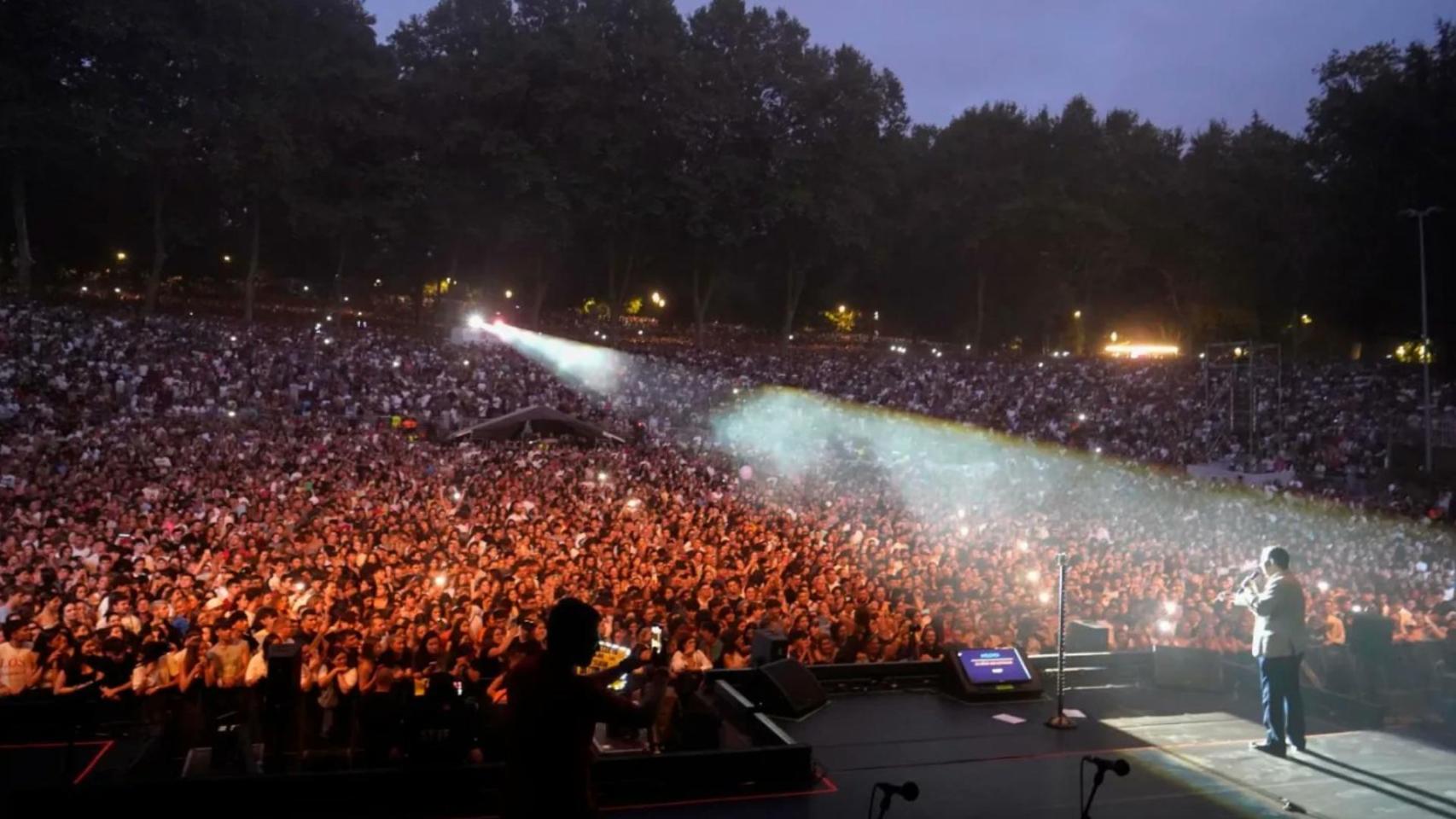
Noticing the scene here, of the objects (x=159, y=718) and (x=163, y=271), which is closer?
(x=159, y=718)

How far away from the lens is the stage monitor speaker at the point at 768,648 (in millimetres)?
6836

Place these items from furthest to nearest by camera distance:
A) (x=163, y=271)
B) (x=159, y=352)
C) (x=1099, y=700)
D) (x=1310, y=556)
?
(x=163, y=271) < (x=159, y=352) < (x=1310, y=556) < (x=1099, y=700)

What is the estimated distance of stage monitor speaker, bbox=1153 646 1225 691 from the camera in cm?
736

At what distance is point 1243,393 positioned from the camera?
979 inches

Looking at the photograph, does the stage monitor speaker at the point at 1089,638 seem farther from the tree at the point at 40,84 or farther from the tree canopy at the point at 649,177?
the tree at the point at 40,84

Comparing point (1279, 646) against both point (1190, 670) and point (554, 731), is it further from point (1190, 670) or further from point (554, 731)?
point (554, 731)

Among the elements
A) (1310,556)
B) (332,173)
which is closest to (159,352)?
(332,173)

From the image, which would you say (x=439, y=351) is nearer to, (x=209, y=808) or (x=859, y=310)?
(x=209, y=808)

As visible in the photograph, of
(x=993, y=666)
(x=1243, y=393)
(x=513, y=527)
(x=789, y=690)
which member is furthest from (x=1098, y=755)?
(x=1243, y=393)

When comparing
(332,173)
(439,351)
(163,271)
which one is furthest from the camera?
(163,271)

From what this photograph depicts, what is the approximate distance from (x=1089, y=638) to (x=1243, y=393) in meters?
20.0

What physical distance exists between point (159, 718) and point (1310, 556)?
43.5 ft

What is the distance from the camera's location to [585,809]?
2830 mm

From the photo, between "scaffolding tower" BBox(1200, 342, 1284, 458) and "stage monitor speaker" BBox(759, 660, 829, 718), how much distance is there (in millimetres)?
18098
